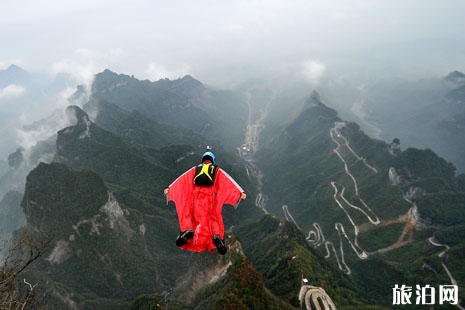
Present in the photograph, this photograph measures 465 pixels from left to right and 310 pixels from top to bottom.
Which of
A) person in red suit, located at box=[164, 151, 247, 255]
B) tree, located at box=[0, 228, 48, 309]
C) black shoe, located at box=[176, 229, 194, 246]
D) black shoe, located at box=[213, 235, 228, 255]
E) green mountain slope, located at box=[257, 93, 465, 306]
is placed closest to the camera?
black shoe, located at box=[213, 235, 228, 255]

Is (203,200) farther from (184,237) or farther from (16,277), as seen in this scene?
(16,277)

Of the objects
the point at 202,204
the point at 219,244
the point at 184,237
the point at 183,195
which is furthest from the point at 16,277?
the point at 219,244

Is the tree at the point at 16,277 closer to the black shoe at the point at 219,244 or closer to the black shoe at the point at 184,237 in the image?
the black shoe at the point at 184,237

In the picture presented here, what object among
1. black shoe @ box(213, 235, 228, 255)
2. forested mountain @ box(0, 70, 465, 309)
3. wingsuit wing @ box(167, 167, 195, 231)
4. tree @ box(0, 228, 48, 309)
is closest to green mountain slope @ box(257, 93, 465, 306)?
forested mountain @ box(0, 70, 465, 309)

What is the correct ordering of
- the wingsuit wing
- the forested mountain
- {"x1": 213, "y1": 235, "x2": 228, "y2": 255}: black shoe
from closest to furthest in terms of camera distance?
{"x1": 213, "y1": 235, "x2": 228, "y2": 255}: black shoe
the wingsuit wing
the forested mountain

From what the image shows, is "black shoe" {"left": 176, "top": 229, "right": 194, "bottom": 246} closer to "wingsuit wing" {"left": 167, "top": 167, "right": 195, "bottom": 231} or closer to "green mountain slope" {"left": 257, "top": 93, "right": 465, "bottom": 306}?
"wingsuit wing" {"left": 167, "top": 167, "right": 195, "bottom": 231}

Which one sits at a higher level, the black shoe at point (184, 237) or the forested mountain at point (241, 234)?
the black shoe at point (184, 237)

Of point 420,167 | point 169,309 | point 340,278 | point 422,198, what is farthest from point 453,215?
point 169,309

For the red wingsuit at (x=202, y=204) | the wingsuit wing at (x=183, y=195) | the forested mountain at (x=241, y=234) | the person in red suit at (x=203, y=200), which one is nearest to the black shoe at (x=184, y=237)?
the person in red suit at (x=203, y=200)
